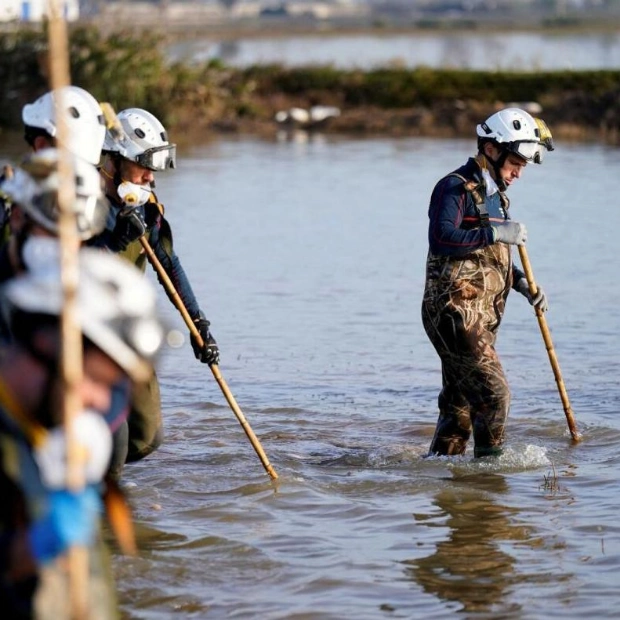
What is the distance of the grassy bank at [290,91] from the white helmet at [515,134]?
2248 centimetres

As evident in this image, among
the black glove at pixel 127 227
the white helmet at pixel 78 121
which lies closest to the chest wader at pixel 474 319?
the black glove at pixel 127 227

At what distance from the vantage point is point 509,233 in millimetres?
8016

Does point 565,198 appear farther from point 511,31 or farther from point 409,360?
point 511,31

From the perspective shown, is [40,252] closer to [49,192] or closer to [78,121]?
[49,192]

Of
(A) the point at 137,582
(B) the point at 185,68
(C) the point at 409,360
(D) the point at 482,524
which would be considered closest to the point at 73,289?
(A) the point at 137,582

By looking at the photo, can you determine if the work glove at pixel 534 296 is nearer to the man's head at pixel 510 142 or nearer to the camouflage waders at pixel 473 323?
the camouflage waders at pixel 473 323

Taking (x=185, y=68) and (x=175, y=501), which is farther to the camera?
(x=185, y=68)

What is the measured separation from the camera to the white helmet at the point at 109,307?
12.3 feet

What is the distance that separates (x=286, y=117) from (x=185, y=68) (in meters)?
3.10

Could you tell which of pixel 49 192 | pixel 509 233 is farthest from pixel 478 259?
pixel 49 192

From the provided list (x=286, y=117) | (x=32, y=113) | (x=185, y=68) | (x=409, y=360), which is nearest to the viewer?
(x=32, y=113)

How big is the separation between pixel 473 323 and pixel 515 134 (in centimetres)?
102

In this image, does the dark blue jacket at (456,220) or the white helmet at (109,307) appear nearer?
the white helmet at (109,307)

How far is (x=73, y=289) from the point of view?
11.2ft
